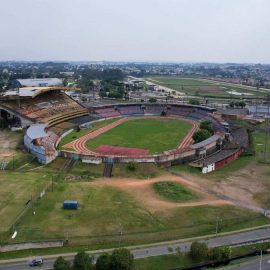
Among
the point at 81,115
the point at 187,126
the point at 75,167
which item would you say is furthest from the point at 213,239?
the point at 81,115

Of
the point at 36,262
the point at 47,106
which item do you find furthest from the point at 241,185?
the point at 47,106

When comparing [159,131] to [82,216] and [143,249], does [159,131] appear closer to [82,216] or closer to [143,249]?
[82,216]

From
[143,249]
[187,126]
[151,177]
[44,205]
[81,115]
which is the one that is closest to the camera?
[143,249]

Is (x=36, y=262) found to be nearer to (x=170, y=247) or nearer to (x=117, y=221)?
(x=117, y=221)

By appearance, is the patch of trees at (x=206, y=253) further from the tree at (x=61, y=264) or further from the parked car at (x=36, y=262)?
the parked car at (x=36, y=262)

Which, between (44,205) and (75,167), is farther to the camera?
(75,167)

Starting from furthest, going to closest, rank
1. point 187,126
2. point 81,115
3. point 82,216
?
point 81,115 < point 187,126 < point 82,216
